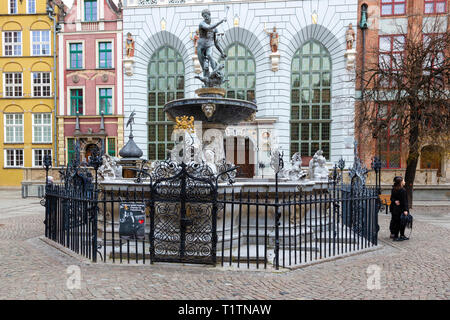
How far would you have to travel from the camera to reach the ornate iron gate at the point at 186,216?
6.49 metres

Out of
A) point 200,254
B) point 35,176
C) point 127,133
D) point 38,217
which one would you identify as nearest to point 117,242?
point 200,254

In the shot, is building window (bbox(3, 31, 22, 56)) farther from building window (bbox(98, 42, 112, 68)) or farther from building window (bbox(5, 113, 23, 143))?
building window (bbox(98, 42, 112, 68))

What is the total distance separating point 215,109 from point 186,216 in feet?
11.8

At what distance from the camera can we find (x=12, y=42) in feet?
98.0

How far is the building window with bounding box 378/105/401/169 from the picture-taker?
1702 cm

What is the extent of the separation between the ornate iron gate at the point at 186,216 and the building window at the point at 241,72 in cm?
2079

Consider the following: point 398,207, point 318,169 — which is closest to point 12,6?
point 318,169

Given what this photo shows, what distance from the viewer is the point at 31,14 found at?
29.4 m

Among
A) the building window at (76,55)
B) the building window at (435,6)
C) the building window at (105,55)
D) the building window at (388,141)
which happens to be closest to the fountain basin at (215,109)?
the building window at (388,141)

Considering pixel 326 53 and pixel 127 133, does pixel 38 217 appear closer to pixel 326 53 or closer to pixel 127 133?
pixel 127 133

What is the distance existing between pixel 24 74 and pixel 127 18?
1055 centimetres

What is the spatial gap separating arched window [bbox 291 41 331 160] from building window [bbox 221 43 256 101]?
3154mm

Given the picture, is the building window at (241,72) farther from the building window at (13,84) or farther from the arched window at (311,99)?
the building window at (13,84)

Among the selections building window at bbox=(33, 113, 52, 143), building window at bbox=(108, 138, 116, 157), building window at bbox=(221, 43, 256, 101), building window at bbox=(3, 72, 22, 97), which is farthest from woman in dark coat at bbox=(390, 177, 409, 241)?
building window at bbox=(3, 72, 22, 97)
